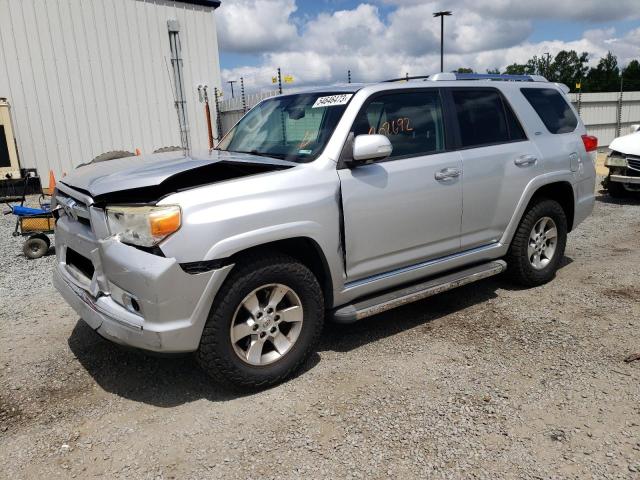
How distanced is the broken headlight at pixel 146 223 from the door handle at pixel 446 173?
2025 millimetres

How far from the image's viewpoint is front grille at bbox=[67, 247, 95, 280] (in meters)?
3.28

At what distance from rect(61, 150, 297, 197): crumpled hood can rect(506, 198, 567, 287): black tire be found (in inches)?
95.9

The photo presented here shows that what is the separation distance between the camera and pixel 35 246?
651cm

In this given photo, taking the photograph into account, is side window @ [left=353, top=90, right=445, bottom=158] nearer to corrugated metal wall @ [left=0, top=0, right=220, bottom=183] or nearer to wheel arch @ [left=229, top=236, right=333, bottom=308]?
wheel arch @ [left=229, top=236, right=333, bottom=308]

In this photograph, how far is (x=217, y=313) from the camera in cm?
296

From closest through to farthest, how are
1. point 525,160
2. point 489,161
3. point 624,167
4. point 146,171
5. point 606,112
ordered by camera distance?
point 146,171, point 489,161, point 525,160, point 624,167, point 606,112

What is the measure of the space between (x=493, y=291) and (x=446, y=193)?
147 centimetres

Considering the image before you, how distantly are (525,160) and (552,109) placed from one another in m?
0.84

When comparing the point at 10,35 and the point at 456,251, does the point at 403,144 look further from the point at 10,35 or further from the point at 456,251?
the point at 10,35

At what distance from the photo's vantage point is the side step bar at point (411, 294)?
352 cm

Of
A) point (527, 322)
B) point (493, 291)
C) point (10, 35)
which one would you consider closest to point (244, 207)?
point (527, 322)

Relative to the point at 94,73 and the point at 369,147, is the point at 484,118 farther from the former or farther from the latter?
the point at 94,73

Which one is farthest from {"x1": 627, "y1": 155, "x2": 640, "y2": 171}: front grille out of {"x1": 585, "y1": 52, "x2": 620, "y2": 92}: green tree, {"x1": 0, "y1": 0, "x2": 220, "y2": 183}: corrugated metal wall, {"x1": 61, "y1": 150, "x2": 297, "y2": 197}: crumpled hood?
{"x1": 585, "y1": 52, "x2": 620, "y2": 92}: green tree

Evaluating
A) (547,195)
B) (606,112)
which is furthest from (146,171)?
(606,112)
